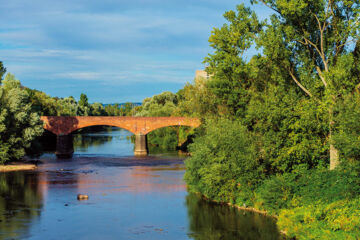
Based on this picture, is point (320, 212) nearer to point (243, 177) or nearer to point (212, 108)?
point (243, 177)

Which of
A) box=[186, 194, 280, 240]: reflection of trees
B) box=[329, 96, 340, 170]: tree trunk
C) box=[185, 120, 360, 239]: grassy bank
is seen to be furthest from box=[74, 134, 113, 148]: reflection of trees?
box=[329, 96, 340, 170]: tree trunk

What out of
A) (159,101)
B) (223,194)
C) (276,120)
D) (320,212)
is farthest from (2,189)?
(159,101)

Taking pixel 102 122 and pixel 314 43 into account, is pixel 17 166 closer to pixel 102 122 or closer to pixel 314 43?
pixel 102 122

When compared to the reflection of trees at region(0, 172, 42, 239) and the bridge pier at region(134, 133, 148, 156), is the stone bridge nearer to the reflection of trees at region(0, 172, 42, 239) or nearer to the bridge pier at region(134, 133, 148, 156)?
the bridge pier at region(134, 133, 148, 156)

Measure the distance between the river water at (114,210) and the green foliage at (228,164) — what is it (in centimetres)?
127

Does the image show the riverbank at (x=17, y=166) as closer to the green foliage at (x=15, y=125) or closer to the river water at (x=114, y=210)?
the green foliage at (x=15, y=125)

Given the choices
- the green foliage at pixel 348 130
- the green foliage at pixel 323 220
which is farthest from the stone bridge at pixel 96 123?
the green foliage at pixel 323 220

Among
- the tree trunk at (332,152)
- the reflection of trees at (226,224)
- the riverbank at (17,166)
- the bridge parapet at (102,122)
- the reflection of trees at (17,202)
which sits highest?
the bridge parapet at (102,122)

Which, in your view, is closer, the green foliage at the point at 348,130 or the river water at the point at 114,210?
the green foliage at the point at 348,130

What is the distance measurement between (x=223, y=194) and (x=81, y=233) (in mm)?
11599

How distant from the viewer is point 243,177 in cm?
3131

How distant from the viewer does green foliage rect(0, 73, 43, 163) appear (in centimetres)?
5250

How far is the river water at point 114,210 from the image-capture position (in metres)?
26.2

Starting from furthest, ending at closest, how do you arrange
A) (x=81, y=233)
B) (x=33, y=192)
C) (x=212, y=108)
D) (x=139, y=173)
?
(x=139, y=173)
(x=212, y=108)
(x=33, y=192)
(x=81, y=233)
